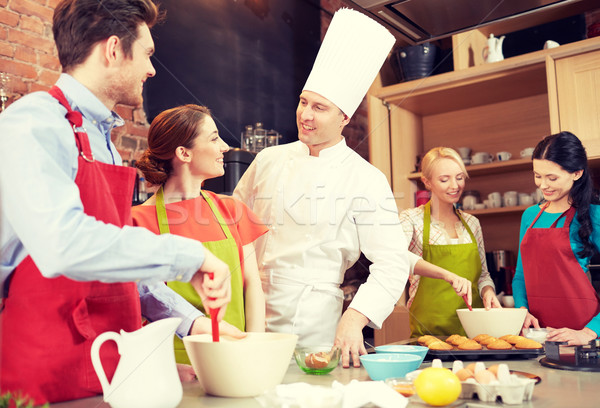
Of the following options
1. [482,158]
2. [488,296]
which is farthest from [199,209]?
[482,158]

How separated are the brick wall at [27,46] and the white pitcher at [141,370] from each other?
6.69ft

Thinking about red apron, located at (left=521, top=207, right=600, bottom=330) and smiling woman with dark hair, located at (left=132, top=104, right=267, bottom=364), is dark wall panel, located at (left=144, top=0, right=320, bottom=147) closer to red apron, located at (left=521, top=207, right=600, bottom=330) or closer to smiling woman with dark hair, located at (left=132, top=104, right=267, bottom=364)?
smiling woman with dark hair, located at (left=132, top=104, right=267, bottom=364)

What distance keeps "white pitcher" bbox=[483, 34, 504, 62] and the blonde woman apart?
95cm

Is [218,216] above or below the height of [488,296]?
above

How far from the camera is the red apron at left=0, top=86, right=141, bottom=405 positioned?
0.89m

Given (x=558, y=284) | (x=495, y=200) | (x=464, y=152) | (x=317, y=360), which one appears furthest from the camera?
(x=464, y=152)

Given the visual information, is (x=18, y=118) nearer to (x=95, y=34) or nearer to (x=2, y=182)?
(x=2, y=182)

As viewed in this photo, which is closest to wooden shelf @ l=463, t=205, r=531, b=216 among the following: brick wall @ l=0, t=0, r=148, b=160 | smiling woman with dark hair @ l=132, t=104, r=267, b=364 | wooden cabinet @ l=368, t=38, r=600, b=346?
wooden cabinet @ l=368, t=38, r=600, b=346

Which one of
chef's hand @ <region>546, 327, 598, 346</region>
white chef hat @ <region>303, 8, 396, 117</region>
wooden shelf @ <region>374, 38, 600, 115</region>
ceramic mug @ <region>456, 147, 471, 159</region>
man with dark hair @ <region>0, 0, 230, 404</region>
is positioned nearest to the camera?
man with dark hair @ <region>0, 0, 230, 404</region>

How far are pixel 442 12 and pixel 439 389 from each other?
46.9 inches

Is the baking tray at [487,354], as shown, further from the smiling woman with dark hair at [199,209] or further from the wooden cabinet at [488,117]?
the wooden cabinet at [488,117]

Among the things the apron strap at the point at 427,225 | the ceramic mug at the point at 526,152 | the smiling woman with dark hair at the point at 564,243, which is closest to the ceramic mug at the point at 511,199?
the ceramic mug at the point at 526,152

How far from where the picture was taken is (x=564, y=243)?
2096mm

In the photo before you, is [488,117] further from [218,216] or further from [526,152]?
[218,216]
